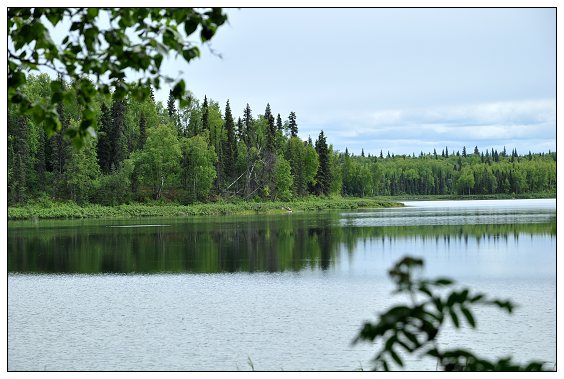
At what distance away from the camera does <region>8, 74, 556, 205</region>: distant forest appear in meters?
21.4

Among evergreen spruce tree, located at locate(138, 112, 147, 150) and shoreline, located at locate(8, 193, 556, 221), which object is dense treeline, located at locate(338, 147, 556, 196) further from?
evergreen spruce tree, located at locate(138, 112, 147, 150)

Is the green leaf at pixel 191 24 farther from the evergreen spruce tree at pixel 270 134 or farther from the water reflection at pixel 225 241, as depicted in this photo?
the evergreen spruce tree at pixel 270 134

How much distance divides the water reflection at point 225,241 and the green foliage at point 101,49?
10.4 m

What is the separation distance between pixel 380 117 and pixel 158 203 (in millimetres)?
13747

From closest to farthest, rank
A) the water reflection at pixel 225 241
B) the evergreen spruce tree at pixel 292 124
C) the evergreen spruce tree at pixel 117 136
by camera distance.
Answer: the water reflection at pixel 225 241
the evergreen spruce tree at pixel 292 124
the evergreen spruce tree at pixel 117 136

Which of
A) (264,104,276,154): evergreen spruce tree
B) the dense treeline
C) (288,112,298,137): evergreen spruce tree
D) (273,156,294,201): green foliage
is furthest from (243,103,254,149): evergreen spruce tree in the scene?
the dense treeline

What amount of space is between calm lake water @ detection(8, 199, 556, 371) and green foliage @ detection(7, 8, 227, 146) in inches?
52.3

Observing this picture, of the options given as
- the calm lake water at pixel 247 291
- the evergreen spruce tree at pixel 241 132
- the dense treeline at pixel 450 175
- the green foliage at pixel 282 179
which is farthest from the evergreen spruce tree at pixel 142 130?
the dense treeline at pixel 450 175

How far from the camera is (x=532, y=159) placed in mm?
15023

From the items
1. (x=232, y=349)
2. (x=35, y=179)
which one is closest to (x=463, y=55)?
(x=232, y=349)

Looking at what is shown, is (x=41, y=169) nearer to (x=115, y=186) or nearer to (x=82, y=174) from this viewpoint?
(x=82, y=174)

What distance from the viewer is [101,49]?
240cm

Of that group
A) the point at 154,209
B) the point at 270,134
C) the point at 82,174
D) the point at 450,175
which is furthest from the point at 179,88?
the point at 450,175

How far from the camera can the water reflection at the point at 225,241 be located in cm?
1386
